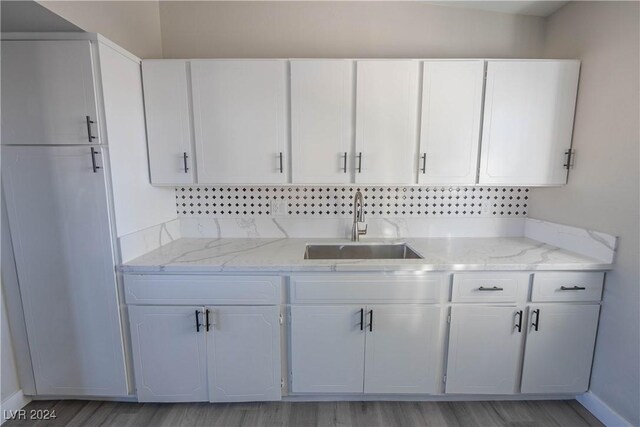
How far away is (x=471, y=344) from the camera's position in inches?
60.8

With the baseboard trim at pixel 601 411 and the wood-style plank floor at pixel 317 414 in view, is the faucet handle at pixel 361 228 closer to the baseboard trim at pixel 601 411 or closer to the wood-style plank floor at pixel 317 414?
the wood-style plank floor at pixel 317 414

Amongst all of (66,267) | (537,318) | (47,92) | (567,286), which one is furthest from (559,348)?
(47,92)

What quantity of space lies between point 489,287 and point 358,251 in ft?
2.74

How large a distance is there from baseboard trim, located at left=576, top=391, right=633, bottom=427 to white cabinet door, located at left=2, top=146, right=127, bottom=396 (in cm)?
271

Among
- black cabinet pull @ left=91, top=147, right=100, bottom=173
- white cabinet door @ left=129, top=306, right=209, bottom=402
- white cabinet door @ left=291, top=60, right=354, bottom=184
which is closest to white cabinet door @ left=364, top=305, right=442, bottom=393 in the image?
white cabinet door @ left=291, top=60, right=354, bottom=184

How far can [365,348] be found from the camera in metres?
1.54

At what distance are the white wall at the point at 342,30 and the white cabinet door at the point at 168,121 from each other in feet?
1.29

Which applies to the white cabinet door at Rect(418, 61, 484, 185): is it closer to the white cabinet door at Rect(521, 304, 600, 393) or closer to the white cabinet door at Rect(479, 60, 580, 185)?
the white cabinet door at Rect(479, 60, 580, 185)

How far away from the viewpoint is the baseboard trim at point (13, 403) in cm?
149

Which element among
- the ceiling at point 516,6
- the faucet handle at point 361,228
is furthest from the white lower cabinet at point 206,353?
the ceiling at point 516,6

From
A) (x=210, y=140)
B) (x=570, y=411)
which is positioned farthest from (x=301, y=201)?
(x=570, y=411)

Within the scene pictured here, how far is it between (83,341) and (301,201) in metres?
1.53

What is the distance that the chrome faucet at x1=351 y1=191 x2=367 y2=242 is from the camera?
1.90m

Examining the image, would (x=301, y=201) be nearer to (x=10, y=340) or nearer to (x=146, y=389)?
(x=146, y=389)
